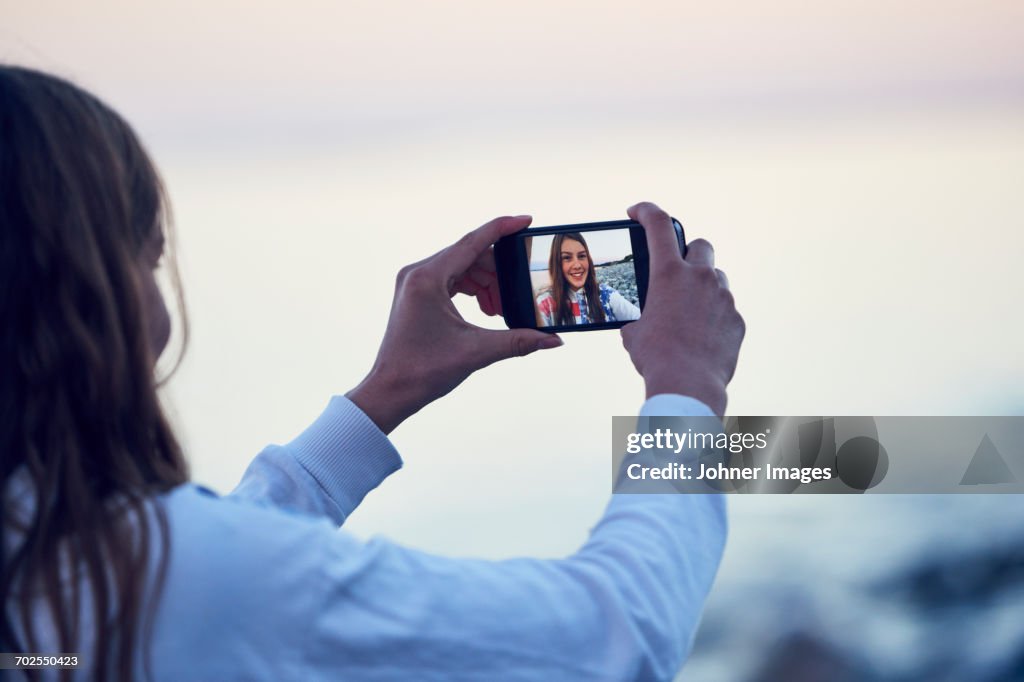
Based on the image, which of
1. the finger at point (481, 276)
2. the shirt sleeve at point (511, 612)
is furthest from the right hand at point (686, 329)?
the finger at point (481, 276)

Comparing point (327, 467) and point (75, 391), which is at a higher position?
point (75, 391)

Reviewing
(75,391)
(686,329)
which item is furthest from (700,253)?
(75,391)

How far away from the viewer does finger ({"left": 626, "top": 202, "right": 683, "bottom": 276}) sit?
933 millimetres

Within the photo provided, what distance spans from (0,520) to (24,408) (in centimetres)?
8

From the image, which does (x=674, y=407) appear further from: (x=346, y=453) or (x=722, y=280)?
(x=346, y=453)

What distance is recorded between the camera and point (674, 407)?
2.47 ft

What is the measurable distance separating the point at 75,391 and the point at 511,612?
13.0 inches

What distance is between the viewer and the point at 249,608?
23.3 inches

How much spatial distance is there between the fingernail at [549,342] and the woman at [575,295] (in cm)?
4

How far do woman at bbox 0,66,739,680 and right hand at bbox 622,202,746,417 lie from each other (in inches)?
0.7

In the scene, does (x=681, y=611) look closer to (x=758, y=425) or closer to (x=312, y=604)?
(x=312, y=604)

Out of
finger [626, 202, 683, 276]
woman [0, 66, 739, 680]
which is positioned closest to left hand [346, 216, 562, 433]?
finger [626, 202, 683, 276]

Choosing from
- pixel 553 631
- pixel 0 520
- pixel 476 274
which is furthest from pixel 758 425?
pixel 0 520

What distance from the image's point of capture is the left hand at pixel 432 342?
1096 millimetres
